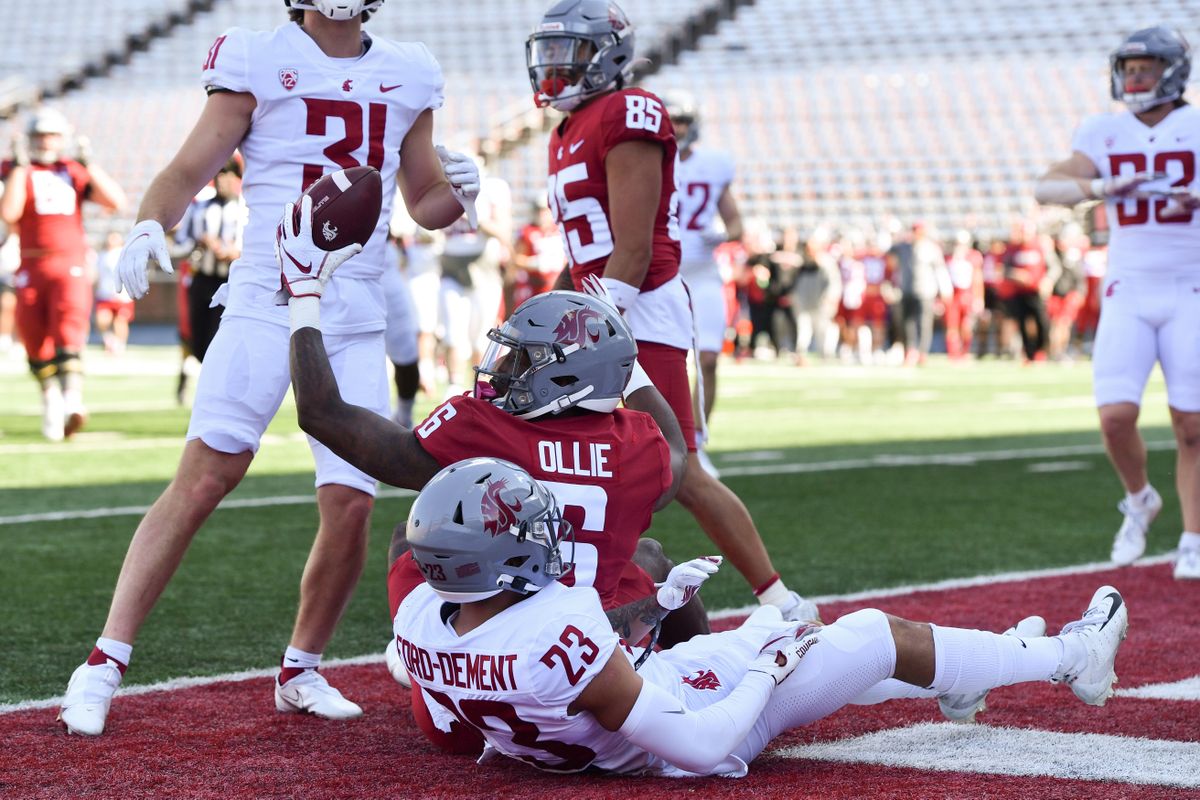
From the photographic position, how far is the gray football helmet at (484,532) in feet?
9.75

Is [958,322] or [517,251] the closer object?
[517,251]

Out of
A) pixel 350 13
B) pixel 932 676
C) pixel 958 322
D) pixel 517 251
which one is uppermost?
pixel 350 13

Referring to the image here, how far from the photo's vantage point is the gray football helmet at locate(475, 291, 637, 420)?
326 centimetres

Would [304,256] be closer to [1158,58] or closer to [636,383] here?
[636,383]

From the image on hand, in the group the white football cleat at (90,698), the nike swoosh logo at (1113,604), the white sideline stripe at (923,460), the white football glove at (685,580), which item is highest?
the white football glove at (685,580)

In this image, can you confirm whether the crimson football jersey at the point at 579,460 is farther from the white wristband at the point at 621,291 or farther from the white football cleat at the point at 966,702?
the white wristband at the point at 621,291

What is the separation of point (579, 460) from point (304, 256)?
2.11 ft

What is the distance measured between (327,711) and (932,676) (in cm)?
133

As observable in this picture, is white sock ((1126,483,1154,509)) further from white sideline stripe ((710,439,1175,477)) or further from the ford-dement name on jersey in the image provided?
the ford-dement name on jersey

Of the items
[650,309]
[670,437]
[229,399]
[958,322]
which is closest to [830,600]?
[650,309]

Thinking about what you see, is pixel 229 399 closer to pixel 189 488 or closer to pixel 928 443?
pixel 189 488

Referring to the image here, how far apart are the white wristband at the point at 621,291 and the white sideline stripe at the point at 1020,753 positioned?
1483 mm

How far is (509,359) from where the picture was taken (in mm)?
3283

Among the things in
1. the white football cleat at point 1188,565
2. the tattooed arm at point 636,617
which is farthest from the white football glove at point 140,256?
the white football cleat at point 1188,565
